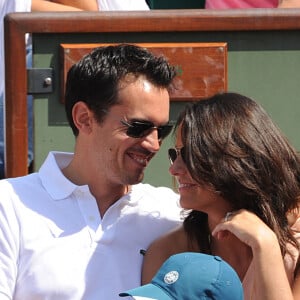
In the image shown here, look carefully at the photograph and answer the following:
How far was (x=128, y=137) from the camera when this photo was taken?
3.69 meters

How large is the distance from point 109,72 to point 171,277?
1.30m

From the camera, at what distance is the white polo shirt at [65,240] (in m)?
3.47

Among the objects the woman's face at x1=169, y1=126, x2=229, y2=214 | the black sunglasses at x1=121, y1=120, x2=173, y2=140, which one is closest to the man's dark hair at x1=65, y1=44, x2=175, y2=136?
the black sunglasses at x1=121, y1=120, x2=173, y2=140

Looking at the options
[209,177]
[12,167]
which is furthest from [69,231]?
[12,167]

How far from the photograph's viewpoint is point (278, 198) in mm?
3488

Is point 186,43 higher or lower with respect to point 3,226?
higher

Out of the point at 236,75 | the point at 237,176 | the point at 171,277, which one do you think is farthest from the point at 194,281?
the point at 236,75

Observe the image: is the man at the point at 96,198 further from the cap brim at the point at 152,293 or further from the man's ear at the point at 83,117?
the cap brim at the point at 152,293

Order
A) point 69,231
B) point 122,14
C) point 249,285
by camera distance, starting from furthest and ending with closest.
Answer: point 122,14 → point 69,231 → point 249,285

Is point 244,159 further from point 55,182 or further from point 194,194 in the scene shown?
point 55,182

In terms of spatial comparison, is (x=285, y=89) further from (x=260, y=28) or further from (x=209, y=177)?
(x=209, y=177)

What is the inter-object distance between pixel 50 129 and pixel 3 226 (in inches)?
38.1

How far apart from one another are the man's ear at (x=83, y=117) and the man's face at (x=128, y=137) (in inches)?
2.4

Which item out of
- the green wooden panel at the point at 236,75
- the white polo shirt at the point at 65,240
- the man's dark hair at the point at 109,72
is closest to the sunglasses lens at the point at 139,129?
the man's dark hair at the point at 109,72
